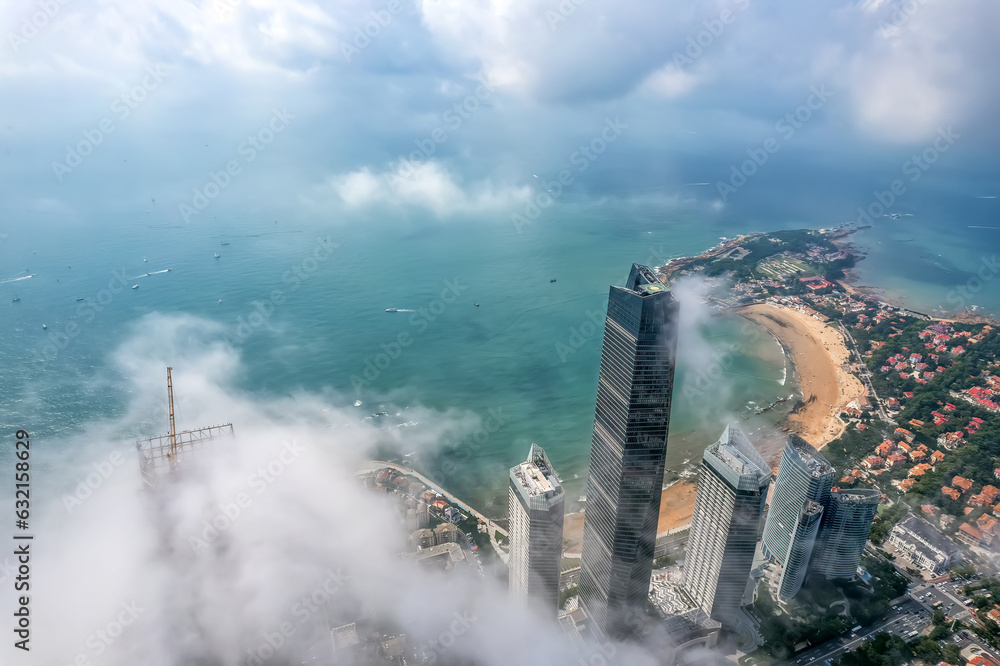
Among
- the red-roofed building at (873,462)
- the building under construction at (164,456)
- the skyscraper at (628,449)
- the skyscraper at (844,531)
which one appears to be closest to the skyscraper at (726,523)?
the skyscraper at (628,449)

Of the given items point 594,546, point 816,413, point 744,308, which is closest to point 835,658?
point 594,546

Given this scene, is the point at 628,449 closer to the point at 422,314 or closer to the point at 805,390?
the point at 805,390

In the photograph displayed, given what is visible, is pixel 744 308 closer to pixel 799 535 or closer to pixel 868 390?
pixel 868 390

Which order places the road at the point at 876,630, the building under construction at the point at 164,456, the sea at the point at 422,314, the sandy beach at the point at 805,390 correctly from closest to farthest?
the road at the point at 876,630 < the building under construction at the point at 164,456 < the sandy beach at the point at 805,390 < the sea at the point at 422,314

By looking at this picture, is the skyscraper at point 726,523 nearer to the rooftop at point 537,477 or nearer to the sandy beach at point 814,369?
the rooftop at point 537,477
